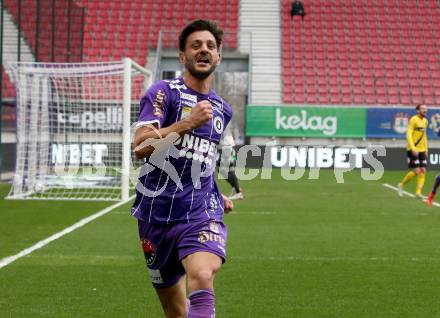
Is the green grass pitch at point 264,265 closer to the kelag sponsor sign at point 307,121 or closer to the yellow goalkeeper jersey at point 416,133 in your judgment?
the yellow goalkeeper jersey at point 416,133

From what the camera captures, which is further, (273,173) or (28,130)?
(273,173)

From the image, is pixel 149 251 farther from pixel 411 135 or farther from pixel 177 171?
pixel 411 135

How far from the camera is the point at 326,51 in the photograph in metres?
34.8

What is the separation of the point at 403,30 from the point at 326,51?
380cm

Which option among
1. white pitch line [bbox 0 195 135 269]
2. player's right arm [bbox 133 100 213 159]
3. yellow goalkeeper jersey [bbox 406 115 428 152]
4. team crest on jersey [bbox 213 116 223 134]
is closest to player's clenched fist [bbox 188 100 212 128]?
Result: player's right arm [bbox 133 100 213 159]

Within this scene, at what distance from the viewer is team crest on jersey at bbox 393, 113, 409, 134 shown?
30.2 metres

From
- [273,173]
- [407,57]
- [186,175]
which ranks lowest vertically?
[273,173]

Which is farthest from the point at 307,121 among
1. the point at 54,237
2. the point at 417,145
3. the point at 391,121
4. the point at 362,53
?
the point at 54,237

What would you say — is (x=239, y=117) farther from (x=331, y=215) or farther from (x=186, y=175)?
(x=186, y=175)

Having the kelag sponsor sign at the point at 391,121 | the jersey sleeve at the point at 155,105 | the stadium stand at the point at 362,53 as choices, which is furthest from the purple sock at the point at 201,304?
the stadium stand at the point at 362,53

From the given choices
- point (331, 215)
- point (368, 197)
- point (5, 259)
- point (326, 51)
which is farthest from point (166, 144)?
point (326, 51)

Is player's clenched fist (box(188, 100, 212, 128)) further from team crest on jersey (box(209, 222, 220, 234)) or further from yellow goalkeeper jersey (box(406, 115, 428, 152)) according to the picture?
yellow goalkeeper jersey (box(406, 115, 428, 152))

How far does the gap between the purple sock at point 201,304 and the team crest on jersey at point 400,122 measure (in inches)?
1062

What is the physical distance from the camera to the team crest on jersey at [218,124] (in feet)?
15.1
